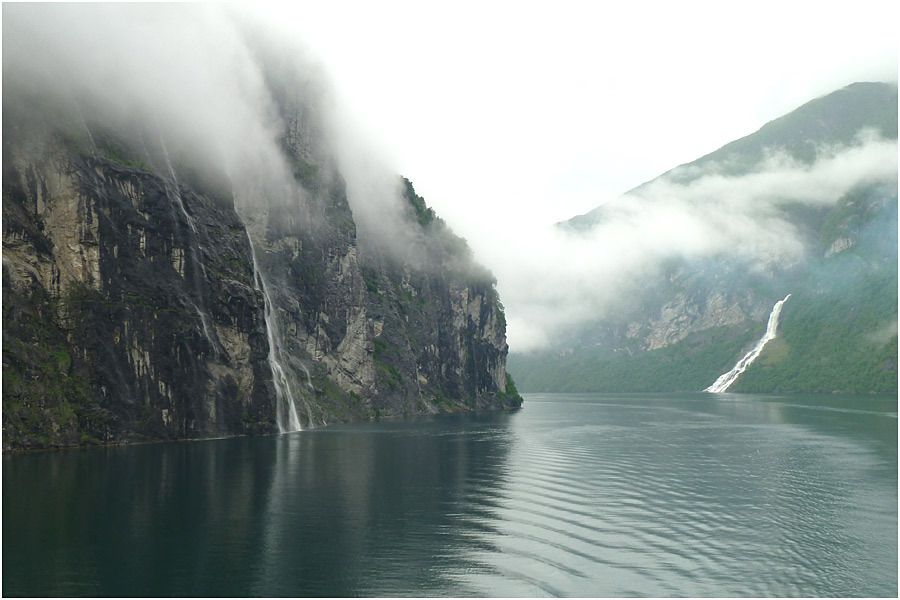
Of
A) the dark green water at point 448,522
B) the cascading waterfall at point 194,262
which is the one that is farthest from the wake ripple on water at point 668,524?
the cascading waterfall at point 194,262

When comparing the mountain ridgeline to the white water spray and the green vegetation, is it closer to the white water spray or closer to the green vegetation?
the green vegetation

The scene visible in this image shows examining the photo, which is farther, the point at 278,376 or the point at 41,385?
the point at 278,376

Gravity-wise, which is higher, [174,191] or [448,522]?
A: [174,191]

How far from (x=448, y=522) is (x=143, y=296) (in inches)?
2182

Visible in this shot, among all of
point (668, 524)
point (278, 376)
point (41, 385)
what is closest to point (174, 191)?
point (278, 376)

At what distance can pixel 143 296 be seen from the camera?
8706 cm

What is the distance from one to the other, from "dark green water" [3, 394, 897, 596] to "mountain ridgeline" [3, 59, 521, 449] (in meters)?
6.50

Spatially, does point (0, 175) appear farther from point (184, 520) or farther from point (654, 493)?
point (654, 493)

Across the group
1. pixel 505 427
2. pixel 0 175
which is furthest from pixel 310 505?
pixel 505 427

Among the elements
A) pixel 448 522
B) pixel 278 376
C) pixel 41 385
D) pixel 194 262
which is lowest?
pixel 448 522

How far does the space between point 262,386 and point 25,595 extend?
71440 mm

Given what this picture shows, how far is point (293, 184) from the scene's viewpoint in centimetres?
14162

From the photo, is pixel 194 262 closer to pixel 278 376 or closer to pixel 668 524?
pixel 278 376

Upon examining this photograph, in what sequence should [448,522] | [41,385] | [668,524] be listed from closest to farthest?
[668,524] < [448,522] < [41,385]
